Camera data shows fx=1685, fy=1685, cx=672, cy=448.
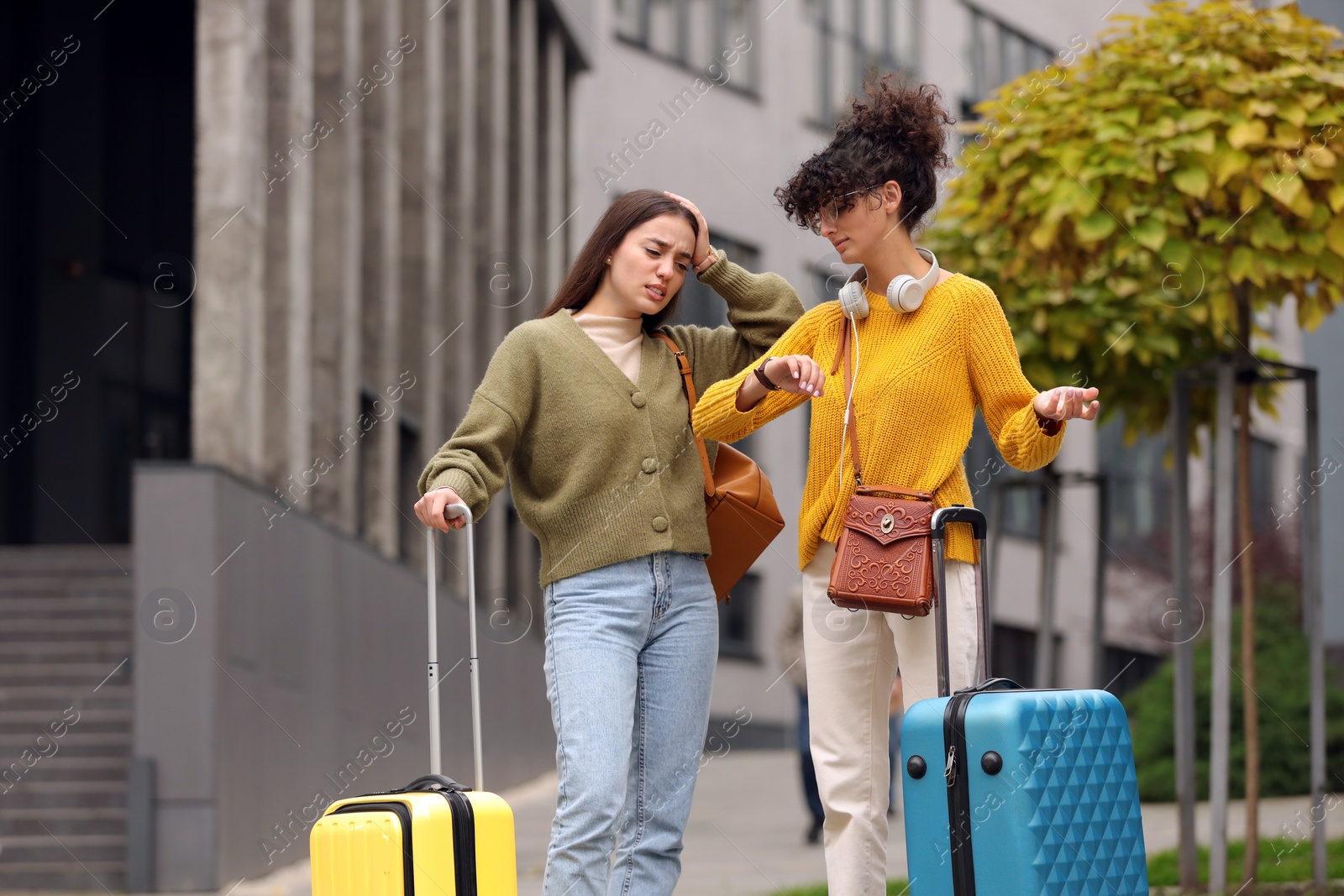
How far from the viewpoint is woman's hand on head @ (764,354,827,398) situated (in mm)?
3693

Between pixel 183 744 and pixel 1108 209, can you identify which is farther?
pixel 183 744

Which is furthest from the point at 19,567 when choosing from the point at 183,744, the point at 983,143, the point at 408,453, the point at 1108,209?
the point at 1108,209

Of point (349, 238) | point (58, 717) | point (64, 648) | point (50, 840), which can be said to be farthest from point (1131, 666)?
point (50, 840)

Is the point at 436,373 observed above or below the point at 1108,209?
above

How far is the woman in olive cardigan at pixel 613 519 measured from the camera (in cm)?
379

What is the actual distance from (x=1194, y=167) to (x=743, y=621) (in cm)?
2063

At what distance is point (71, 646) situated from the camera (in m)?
10.6

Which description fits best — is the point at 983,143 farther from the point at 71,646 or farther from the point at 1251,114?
the point at 71,646

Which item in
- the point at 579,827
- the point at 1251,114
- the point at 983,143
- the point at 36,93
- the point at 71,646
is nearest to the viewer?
the point at 579,827

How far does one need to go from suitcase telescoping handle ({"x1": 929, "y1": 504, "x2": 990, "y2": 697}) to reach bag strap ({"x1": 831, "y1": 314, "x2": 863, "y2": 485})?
0.72ft

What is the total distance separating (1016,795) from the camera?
336cm

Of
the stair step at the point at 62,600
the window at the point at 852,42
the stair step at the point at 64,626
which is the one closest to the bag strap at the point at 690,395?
the stair step at the point at 64,626

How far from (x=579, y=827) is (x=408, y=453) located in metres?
13.2

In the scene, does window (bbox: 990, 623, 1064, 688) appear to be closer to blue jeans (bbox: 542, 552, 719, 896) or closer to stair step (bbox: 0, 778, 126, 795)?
stair step (bbox: 0, 778, 126, 795)
